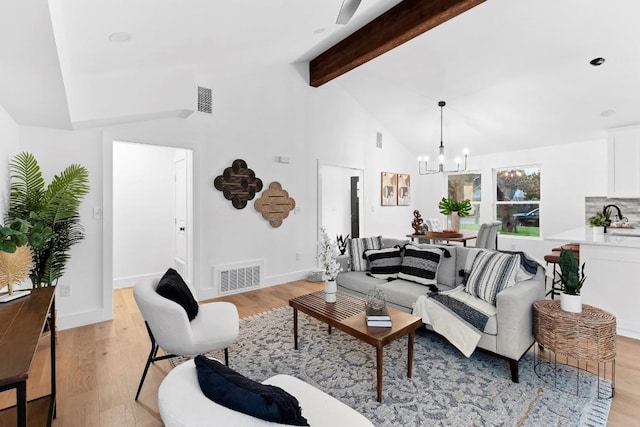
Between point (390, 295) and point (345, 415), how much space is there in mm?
1892

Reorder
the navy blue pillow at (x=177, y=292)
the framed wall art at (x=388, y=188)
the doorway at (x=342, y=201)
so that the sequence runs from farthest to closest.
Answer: the framed wall art at (x=388, y=188)
the doorway at (x=342, y=201)
the navy blue pillow at (x=177, y=292)

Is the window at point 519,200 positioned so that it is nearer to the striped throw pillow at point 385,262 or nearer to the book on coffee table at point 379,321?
the striped throw pillow at point 385,262

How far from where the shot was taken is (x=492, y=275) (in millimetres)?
2631

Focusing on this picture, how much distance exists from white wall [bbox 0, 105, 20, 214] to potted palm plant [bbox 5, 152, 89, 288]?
Result: 6 centimetres

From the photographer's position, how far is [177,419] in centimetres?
91

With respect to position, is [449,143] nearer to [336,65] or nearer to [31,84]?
[336,65]

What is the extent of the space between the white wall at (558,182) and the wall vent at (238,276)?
4.84 meters

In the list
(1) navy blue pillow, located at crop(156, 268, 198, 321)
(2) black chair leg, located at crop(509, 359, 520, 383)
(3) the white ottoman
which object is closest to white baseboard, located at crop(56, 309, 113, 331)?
(1) navy blue pillow, located at crop(156, 268, 198, 321)

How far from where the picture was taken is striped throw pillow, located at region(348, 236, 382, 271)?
3.78 meters

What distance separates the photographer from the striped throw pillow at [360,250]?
3775 mm

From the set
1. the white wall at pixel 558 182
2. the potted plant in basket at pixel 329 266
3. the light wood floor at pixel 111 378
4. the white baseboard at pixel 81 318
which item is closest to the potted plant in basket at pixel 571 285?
the light wood floor at pixel 111 378

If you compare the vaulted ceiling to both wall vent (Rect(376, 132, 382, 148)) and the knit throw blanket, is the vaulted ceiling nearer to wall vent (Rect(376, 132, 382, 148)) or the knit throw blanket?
wall vent (Rect(376, 132, 382, 148))

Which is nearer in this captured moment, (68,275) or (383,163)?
(68,275)

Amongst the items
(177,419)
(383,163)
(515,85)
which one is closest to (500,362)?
(177,419)
